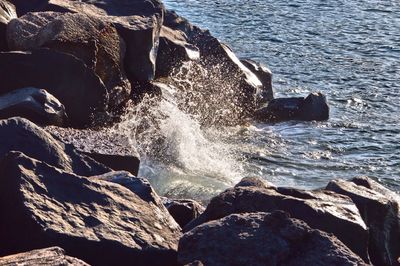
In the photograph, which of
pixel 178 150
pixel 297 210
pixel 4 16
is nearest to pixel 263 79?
pixel 178 150

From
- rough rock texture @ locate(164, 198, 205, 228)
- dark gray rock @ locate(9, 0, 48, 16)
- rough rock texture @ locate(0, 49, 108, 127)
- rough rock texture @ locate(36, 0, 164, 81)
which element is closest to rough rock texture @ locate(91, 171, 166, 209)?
rough rock texture @ locate(164, 198, 205, 228)

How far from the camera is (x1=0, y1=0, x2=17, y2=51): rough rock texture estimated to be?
1224cm

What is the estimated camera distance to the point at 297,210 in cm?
668

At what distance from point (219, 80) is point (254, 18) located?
916cm

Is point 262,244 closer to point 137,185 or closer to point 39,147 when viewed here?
point 137,185

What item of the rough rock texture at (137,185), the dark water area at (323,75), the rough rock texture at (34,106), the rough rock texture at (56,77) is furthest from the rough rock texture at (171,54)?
the rough rock texture at (137,185)

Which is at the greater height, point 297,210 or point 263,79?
point 297,210

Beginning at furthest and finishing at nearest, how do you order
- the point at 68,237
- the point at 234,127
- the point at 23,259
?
the point at 234,127 < the point at 68,237 < the point at 23,259

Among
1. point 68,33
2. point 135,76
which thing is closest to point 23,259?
point 68,33

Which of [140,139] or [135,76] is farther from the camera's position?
[135,76]

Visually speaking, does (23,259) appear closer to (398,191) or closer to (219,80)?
(398,191)

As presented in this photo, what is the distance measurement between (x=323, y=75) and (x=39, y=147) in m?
12.2

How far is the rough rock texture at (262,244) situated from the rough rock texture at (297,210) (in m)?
0.76

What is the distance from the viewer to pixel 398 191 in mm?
11562
